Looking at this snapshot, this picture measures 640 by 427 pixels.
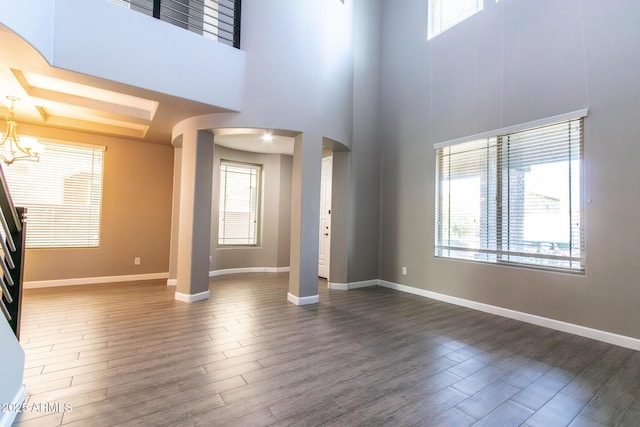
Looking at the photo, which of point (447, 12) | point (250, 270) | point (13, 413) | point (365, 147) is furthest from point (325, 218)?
point (13, 413)

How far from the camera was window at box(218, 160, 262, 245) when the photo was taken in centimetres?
612

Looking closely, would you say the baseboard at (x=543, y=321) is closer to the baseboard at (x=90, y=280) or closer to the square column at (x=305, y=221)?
the square column at (x=305, y=221)

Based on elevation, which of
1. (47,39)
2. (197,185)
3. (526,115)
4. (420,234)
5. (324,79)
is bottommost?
(420,234)

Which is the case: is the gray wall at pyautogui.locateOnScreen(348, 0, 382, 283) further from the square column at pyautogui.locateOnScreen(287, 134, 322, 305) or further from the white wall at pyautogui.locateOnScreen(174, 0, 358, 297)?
the square column at pyautogui.locateOnScreen(287, 134, 322, 305)

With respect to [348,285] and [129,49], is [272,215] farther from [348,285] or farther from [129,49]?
[129,49]

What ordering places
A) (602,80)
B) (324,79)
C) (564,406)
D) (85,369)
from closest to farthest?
(564,406) → (85,369) → (602,80) → (324,79)

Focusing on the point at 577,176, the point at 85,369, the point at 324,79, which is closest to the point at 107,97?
the point at 324,79

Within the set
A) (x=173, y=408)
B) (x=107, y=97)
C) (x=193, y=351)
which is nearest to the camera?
(x=173, y=408)

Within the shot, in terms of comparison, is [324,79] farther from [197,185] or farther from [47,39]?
[47,39]

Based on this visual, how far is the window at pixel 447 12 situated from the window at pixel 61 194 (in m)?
6.04

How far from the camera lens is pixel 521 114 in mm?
3613

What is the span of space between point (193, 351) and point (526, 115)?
449 centimetres

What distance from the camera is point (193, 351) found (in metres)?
2.55

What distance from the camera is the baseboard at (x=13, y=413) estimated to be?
4.89 feet
